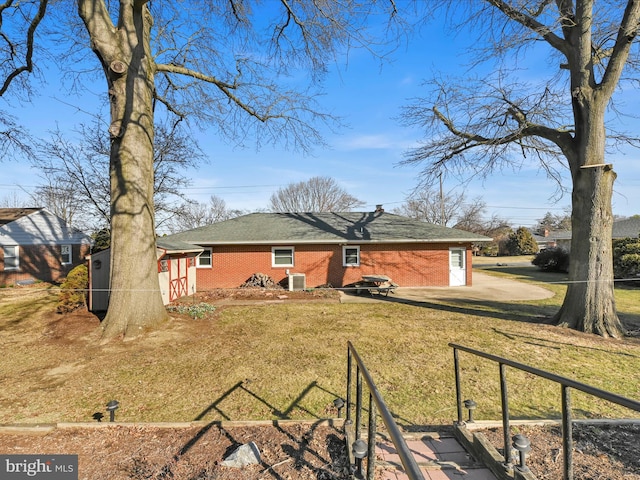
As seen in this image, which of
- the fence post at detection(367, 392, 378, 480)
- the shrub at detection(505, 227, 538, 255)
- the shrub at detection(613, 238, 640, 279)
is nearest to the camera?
the fence post at detection(367, 392, 378, 480)

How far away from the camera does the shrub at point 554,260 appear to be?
22125 millimetres

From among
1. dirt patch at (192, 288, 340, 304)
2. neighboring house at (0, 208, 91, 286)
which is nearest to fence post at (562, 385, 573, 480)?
dirt patch at (192, 288, 340, 304)

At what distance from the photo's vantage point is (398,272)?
1588cm

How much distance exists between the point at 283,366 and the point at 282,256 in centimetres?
1051

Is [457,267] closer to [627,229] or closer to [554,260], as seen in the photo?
[554,260]

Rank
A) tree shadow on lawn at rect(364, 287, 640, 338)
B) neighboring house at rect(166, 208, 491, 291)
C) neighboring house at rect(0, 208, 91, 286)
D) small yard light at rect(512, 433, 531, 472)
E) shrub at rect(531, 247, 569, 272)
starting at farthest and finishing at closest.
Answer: shrub at rect(531, 247, 569, 272) → neighboring house at rect(0, 208, 91, 286) → neighboring house at rect(166, 208, 491, 291) → tree shadow on lawn at rect(364, 287, 640, 338) → small yard light at rect(512, 433, 531, 472)

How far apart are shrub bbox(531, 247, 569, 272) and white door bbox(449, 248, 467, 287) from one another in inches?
455

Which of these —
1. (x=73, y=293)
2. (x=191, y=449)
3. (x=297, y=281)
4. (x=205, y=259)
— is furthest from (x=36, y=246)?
(x=191, y=449)

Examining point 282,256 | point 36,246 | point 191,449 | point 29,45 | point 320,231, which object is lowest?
point 191,449

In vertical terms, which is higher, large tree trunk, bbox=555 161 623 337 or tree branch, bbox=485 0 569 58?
tree branch, bbox=485 0 569 58

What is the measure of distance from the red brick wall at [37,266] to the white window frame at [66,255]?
0.71 ft

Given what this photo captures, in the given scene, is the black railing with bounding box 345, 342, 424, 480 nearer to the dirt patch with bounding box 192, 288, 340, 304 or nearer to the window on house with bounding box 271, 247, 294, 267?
the dirt patch with bounding box 192, 288, 340, 304

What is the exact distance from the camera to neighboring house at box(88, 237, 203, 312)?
9.94 meters

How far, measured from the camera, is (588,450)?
2.93 meters
